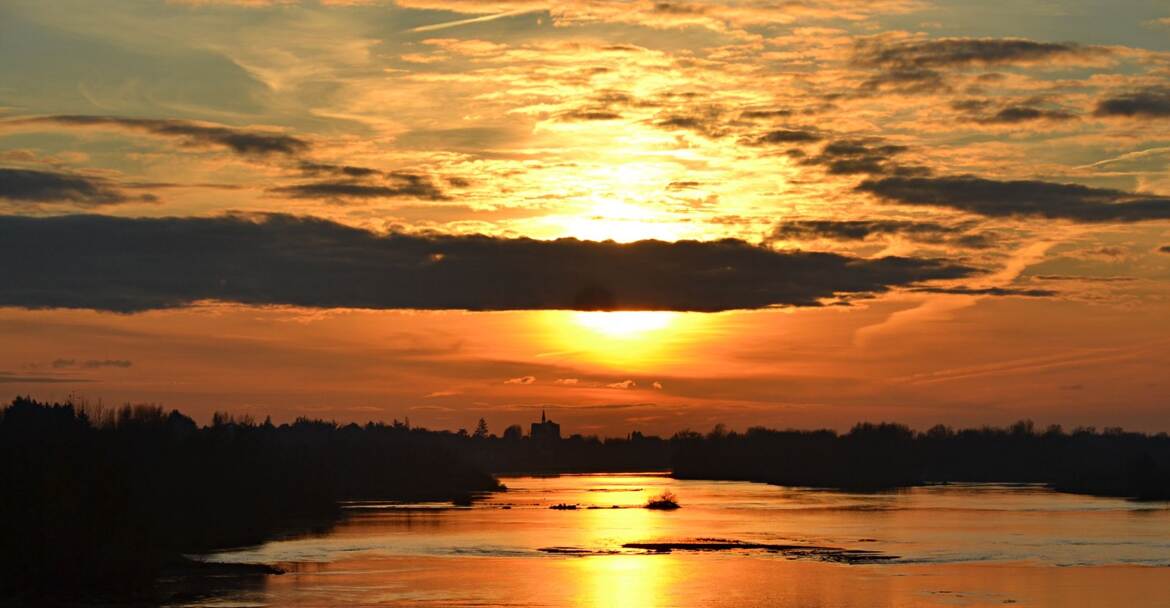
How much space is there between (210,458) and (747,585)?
73.5 m

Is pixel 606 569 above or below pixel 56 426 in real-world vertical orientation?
below

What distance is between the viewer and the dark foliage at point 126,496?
2827 inches

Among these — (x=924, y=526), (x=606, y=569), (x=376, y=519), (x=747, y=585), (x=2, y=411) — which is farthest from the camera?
(x=2, y=411)

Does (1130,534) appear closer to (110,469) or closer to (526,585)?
(526,585)

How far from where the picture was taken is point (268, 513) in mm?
141250

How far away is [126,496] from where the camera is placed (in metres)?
80.0

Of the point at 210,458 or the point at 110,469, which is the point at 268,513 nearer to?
the point at 210,458

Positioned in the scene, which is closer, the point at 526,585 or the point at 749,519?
the point at 526,585

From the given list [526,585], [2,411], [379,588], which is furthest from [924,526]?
[2,411]

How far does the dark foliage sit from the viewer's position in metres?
71.8

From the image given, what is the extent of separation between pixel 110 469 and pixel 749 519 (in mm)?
85349

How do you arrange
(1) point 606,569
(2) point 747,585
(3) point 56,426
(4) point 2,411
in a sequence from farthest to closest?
(4) point 2,411 < (3) point 56,426 < (1) point 606,569 < (2) point 747,585

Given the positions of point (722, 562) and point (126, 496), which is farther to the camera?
point (722, 562)

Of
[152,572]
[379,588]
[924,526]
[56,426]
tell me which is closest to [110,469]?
[152,572]
